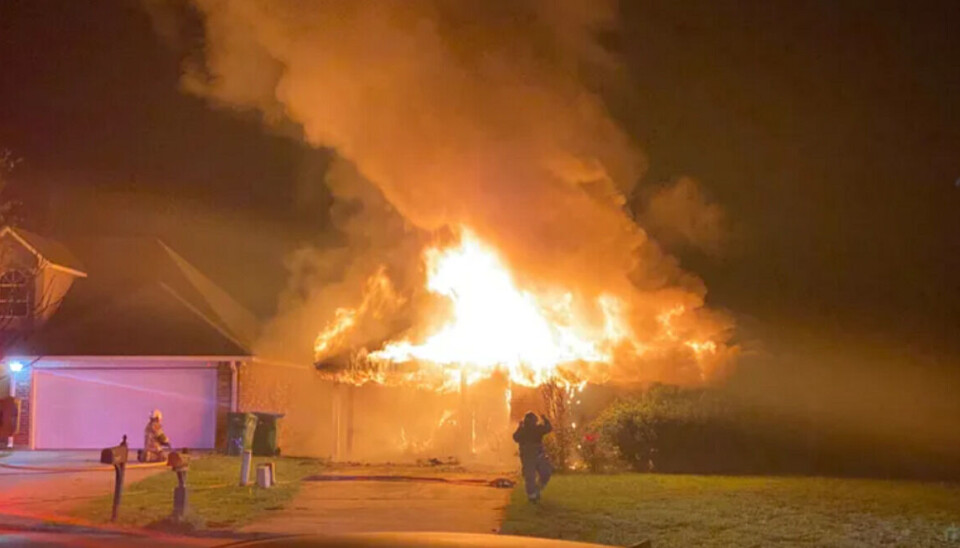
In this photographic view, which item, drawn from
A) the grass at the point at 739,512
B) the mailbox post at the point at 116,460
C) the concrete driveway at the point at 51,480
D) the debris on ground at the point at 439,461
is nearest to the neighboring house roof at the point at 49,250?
the concrete driveway at the point at 51,480

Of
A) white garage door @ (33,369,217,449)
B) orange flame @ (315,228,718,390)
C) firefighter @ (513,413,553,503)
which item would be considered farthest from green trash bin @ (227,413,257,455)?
firefighter @ (513,413,553,503)

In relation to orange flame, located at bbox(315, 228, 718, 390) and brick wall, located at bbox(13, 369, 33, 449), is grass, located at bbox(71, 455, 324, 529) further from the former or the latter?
brick wall, located at bbox(13, 369, 33, 449)

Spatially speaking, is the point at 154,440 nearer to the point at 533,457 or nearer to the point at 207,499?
the point at 207,499

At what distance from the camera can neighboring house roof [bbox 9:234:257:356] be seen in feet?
85.4

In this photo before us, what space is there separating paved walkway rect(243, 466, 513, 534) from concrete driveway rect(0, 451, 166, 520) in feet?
10.6

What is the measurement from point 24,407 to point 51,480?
7.21 m

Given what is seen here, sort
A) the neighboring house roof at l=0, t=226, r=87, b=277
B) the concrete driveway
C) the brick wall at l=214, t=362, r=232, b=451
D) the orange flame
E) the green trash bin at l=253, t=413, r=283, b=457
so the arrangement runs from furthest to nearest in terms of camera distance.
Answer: the neighboring house roof at l=0, t=226, r=87, b=277 → the brick wall at l=214, t=362, r=232, b=451 → the green trash bin at l=253, t=413, r=283, b=457 → the orange flame → the concrete driveway

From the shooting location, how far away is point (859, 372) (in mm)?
21969

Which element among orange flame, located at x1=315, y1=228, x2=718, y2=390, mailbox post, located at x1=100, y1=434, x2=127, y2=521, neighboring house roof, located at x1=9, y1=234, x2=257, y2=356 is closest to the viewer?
mailbox post, located at x1=100, y1=434, x2=127, y2=521

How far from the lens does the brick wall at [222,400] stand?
83.5 ft

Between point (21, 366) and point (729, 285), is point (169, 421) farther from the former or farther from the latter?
point (729, 285)

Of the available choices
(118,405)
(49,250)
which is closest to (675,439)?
(118,405)

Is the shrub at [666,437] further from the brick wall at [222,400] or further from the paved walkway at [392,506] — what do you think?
the brick wall at [222,400]

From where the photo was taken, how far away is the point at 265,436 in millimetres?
24391
